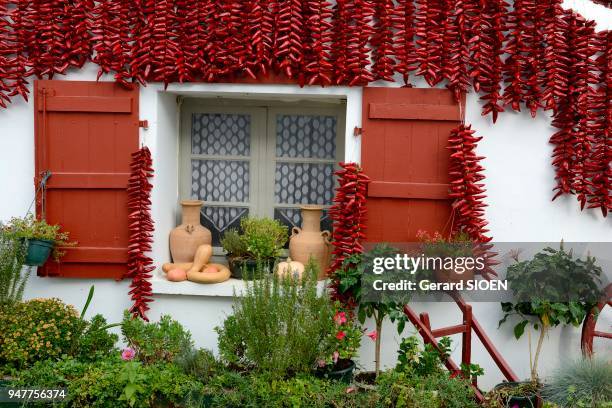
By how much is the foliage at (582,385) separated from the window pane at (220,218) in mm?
2711

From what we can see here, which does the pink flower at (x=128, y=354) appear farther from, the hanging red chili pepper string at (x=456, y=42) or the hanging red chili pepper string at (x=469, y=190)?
the hanging red chili pepper string at (x=456, y=42)

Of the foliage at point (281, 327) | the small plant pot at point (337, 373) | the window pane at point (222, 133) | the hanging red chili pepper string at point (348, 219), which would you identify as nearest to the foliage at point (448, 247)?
the hanging red chili pepper string at point (348, 219)

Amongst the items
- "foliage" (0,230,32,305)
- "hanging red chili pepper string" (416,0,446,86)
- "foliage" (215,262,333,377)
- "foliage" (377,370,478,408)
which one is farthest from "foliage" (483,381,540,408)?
"foliage" (0,230,32,305)

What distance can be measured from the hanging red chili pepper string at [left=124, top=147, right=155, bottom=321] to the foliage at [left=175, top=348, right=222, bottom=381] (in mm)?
675

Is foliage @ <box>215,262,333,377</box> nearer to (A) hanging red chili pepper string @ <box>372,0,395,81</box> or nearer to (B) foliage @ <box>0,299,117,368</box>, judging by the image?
(B) foliage @ <box>0,299,117,368</box>

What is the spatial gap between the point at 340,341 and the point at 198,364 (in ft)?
3.04

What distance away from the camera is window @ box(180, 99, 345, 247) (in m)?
5.71

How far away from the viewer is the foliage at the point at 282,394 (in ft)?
13.8

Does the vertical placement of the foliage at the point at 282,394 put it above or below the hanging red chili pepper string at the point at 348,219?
below

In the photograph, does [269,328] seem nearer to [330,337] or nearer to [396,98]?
[330,337]

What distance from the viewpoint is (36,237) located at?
4.90 m

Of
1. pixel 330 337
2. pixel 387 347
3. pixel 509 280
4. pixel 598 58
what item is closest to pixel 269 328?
pixel 330 337

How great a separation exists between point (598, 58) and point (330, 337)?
9.03 feet

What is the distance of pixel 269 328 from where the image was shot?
4.34m
